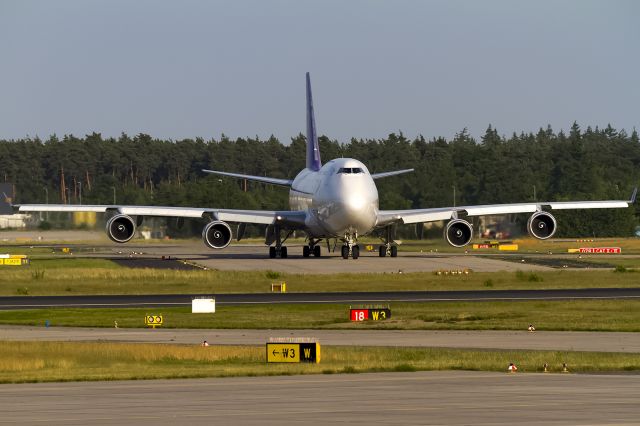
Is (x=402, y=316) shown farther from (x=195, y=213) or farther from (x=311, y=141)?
(x=311, y=141)

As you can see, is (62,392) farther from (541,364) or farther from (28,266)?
(28,266)

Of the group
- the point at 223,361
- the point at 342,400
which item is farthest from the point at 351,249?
the point at 342,400

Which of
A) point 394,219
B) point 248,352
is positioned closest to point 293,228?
point 394,219

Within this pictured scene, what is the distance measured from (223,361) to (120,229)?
49653mm

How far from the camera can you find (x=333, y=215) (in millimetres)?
82375

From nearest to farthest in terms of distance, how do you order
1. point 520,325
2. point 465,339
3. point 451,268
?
point 465,339 < point 520,325 < point 451,268

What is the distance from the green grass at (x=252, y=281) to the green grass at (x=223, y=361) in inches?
1034

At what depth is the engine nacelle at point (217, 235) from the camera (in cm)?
8581

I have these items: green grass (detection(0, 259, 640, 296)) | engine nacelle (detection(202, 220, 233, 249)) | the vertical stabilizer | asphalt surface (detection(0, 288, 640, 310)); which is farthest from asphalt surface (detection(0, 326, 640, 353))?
the vertical stabilizer

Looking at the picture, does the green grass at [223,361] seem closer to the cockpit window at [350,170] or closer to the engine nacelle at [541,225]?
the cockpit window at [350,170]

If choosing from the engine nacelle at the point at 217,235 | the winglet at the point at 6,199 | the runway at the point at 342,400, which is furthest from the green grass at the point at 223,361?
the winglet at the point at 6,199

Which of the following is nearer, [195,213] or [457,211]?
[195,213]

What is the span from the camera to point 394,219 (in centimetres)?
8738

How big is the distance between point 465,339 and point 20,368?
13.6 metres
